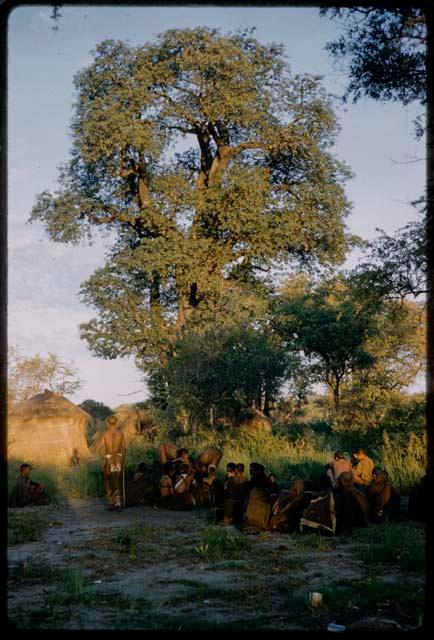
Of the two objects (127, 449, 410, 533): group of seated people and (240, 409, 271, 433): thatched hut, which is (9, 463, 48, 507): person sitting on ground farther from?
(240, 409, 271, 433): thatched hut

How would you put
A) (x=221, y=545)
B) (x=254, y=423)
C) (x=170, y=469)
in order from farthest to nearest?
1. (x=254, y=423)
2. (x=170, y=469)
3. (x=221, y=545)

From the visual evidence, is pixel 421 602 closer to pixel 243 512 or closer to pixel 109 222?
pixel 243 512

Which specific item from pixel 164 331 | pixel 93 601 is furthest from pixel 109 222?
pixel 93 601

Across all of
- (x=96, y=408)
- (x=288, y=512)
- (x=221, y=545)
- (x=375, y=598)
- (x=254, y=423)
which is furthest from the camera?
(x=96, y=408)

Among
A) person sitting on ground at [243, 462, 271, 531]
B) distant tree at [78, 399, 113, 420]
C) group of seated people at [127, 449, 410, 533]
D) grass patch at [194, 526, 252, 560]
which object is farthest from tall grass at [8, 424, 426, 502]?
distant tree at [78, 399, 113, 420]

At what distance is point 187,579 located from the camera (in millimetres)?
8461

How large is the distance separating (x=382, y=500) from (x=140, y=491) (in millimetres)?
4607

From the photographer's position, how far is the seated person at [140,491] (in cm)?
1422

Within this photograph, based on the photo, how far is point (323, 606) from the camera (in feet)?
23.8

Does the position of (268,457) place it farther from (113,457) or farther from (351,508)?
(351,508)

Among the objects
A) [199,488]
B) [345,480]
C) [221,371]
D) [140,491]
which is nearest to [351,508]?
[345,480]

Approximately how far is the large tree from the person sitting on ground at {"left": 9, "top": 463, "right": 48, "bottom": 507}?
10.8m

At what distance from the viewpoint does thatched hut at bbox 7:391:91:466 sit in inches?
782

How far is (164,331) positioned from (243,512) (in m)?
14.4
